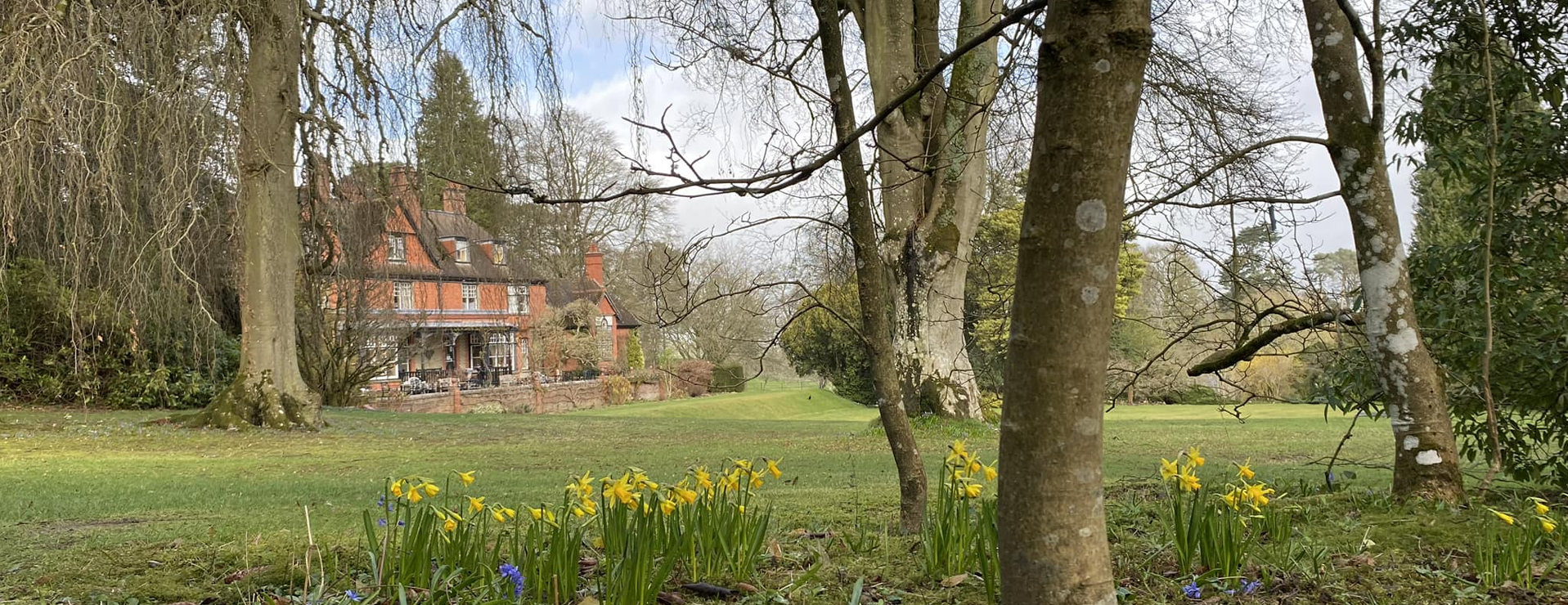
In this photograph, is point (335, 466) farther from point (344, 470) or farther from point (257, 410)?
point (257, 410)

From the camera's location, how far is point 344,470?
9133mm

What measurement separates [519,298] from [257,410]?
16730mm

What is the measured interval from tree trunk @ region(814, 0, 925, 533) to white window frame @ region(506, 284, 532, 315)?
2215 centimetres

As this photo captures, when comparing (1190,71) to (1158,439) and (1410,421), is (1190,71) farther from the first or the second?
(1410,421)

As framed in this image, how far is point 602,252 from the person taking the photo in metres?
35.4

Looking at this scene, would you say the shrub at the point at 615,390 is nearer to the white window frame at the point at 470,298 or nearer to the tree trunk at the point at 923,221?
the white window frame at the point at 470,298

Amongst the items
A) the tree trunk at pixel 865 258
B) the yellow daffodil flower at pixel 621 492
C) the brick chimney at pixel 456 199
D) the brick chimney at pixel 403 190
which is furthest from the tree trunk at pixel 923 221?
the yellow daffodil flower at pixel 621 492

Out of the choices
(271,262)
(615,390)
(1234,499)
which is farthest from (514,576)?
(615,390)

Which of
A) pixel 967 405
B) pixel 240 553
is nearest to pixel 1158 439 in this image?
pixel 967 405

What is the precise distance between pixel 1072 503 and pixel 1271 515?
55.3 inches

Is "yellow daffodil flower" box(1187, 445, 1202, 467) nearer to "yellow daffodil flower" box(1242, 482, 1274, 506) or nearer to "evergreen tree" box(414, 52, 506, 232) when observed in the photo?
"yellow daffodil flower" box(1242, 482, 1274, 506)

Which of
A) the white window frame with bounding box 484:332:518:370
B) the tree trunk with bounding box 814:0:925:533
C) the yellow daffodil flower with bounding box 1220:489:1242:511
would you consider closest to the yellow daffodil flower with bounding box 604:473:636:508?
the tree trunk with bounding box 814:0:925:533

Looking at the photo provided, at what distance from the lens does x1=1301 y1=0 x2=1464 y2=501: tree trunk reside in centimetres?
359

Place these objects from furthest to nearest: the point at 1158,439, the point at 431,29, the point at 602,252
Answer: the point at 602,252 → the point at 1158,439 → the point at 431,29
